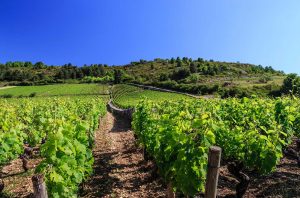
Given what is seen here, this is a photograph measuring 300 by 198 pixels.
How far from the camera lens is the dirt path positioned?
10.8 metres

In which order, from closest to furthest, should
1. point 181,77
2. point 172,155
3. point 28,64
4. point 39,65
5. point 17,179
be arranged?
point 172,155 < point 17,179 < point 181,77 < point 39,65 < point 28,64

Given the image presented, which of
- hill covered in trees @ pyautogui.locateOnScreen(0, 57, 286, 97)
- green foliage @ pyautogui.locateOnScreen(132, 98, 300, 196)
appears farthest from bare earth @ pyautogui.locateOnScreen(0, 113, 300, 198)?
hill covered in trees @ pyautogui.locateOnScreen(0, 57, 286, 97)

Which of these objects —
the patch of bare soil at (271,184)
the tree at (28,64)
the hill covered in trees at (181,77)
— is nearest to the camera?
the patch of bare soil at (271,184)

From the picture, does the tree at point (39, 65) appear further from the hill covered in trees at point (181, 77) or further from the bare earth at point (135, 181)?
the bare earth at point (135, 181)

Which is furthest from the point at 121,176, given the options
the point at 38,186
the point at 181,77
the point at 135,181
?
the point at 181,77

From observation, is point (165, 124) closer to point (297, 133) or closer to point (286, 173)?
point (286, 173)


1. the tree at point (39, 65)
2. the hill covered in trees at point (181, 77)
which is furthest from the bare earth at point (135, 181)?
the tree at point (39, 65)

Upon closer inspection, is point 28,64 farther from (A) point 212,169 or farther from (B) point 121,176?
(A) point 212,169

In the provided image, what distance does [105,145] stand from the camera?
19.8m

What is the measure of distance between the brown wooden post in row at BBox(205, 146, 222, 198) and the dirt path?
5.77 meters

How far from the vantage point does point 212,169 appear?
183 inches

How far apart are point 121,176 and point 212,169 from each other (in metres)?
8.62

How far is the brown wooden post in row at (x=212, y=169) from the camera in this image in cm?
456

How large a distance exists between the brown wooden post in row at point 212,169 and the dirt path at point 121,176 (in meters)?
5.77
